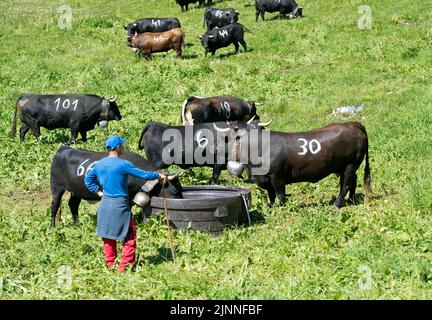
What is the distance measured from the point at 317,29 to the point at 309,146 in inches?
611

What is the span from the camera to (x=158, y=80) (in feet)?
78.4

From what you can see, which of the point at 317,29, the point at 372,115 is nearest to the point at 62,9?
the point at 317,29

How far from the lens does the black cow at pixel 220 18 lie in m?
31.5

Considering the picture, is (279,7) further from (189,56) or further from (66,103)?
(66,103)

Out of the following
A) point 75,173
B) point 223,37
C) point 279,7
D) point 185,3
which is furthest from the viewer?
point 185,3

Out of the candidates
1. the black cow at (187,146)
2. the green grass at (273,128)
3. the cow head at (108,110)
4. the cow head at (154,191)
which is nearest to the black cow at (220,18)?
the green grass at (273,128)

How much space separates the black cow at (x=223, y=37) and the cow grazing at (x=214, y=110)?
28.8ft

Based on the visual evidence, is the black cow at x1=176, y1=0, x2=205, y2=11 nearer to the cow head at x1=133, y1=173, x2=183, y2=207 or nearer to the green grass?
the green grass

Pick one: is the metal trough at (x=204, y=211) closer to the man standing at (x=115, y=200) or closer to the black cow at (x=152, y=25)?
the man standing at (x=115, y=200)

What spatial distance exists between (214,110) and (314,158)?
596cm

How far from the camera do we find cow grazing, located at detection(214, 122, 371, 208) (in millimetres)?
12680

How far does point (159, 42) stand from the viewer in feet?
90.3

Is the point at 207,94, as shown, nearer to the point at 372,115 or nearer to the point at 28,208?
the point at 372,115

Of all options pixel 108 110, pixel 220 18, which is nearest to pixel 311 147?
pixel 108 110
